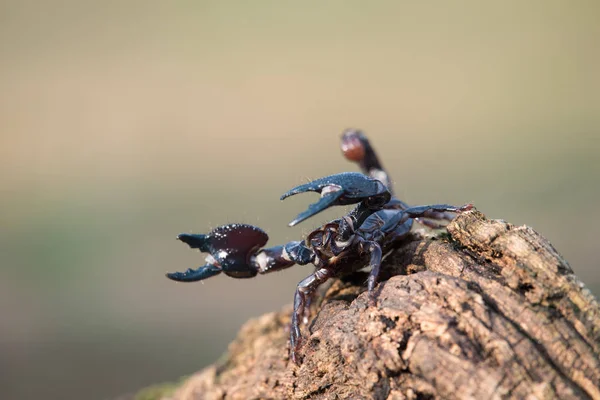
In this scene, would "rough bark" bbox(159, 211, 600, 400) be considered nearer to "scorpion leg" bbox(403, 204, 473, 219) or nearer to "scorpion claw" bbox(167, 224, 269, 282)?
"scorpion leg" bbox(403, 204, 473, 219)

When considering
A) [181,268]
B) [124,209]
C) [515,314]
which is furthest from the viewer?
[124,209]

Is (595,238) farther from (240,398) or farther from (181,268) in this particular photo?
(240,398)

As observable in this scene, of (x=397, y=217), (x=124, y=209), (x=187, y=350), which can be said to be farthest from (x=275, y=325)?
(x=124, y=209)

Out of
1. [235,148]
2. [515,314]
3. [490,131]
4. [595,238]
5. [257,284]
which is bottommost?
[515,314]

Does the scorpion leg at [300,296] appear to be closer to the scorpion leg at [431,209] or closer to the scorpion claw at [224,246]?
the scorpion claw at [224,246]

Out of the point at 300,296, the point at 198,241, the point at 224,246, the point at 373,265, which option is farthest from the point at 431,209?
the point at 198,241

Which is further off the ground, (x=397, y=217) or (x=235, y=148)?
(x=235, y=148)

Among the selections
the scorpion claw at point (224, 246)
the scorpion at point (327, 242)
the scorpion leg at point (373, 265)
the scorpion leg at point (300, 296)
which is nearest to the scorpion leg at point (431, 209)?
the scorpion at point (327, 242)
